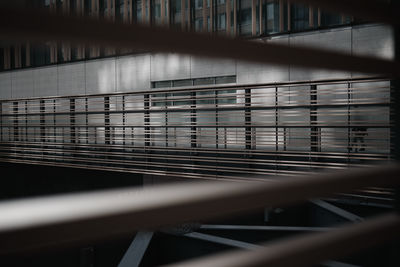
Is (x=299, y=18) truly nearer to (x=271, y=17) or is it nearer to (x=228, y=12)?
(x=271, y=17)

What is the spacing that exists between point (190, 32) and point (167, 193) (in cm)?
19

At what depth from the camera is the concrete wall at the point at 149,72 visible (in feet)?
28.2

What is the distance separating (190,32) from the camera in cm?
41

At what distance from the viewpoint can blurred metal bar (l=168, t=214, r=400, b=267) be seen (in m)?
0.43

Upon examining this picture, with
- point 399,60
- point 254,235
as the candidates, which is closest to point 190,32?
point 399,60

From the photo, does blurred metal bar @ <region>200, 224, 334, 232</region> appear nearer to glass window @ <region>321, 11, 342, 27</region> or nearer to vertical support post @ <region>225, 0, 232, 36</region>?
glass window @ <region>321, 11, 342, 27</region>

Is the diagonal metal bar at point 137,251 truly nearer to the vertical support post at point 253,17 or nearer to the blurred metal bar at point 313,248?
the blurred metal bar at point 313,248

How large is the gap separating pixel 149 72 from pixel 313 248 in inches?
479

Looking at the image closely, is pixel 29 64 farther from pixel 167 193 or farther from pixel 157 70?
pixel 167 193

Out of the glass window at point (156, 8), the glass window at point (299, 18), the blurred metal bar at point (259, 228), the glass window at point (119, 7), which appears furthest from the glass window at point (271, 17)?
the blurred metal bar at point (259, 228)

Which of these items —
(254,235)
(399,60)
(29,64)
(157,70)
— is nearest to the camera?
(399,60)

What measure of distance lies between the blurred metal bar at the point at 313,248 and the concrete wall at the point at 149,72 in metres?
7.92

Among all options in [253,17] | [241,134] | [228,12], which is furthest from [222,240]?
[228,12]

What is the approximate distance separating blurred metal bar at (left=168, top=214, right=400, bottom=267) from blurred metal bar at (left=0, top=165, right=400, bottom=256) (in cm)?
6
